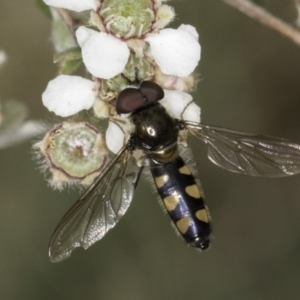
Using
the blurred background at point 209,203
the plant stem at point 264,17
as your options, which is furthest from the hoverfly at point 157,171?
the blurred background at point 209,203

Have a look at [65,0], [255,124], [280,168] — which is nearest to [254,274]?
[255,124]

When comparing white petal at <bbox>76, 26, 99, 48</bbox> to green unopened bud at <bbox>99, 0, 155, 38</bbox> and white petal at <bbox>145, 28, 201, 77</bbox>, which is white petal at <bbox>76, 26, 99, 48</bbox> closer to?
green unopened bud at <bbox>99, 0, 155, 38</bbox>

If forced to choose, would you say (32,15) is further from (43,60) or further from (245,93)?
(245,93)

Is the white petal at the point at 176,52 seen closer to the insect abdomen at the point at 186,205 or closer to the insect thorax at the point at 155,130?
the insect thorax at the point at 155,130

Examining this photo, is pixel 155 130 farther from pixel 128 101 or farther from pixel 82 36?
pixel 82 36

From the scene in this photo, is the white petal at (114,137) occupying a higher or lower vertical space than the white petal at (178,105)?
lower

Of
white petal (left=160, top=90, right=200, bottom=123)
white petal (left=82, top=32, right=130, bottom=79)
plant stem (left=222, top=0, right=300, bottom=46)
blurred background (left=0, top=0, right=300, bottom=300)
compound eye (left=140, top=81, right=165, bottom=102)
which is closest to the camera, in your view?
white petal (left=82, top=32, right=130, bottom=79)

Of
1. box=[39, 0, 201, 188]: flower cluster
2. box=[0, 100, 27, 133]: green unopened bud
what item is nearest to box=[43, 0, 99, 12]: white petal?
box=[39, 0, 201, 188]: flower cluster
